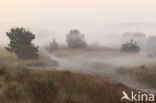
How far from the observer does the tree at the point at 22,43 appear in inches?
1572

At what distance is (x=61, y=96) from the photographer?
8.09 m

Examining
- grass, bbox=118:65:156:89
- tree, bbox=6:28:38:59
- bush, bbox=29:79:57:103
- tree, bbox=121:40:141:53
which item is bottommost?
bush, bbox=29:79:57:103

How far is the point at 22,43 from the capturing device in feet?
133

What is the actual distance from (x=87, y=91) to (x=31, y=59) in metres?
31.7

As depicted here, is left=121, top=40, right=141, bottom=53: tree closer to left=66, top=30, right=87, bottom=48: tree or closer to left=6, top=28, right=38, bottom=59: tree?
left=66, top=30, right=87, bottom=48: tree

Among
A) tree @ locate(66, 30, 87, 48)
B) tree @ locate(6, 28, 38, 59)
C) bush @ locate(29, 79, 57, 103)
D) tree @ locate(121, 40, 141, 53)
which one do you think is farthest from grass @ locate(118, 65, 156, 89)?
tree @ locate(66, 30, 87, 48)

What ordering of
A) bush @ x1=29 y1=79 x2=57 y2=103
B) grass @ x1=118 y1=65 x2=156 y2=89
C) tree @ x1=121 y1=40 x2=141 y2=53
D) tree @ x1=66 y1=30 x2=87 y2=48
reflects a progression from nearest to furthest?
bush @ x1=29 y1=79 x2=57 y2=103 → grass @ x1=118 y1=65 x2=156 y2=89 → tree @ x1=121 y1=40 x2=141 y2=53 → tree @ x1=66 y1=30 x2=87 y2=48

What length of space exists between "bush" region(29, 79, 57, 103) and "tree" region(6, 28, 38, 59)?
32035 millimetres

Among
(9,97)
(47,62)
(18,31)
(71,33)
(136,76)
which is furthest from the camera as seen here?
(71,33)

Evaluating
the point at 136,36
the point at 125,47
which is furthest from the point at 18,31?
the point at 136,36

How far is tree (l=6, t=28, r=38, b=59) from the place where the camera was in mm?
39938

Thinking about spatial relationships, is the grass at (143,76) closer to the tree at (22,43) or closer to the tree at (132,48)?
the tree at (22,43)

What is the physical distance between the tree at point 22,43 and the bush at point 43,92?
3204 cm

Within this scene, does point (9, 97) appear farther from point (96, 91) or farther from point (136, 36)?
point (136, 36)
